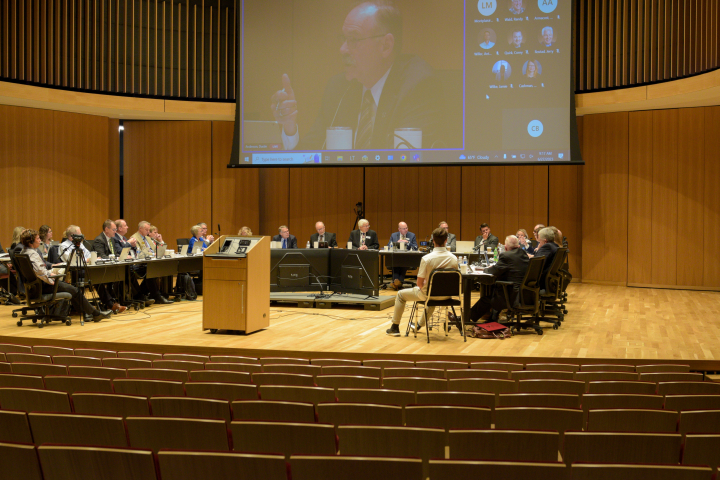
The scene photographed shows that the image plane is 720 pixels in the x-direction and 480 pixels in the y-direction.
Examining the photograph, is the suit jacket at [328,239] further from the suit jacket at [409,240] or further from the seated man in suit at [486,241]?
the seated man in suit at [486,241]

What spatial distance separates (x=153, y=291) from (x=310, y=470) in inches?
306

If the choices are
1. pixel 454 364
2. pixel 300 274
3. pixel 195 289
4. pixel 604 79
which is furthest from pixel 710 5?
pixel 195 289

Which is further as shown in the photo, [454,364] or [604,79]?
[604,79]

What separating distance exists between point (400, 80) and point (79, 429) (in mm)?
8774

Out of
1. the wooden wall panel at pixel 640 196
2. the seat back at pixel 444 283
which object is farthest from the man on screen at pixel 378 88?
the seat back at pixel 444 283

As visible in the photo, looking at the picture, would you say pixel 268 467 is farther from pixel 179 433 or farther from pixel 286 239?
pixel 286 239

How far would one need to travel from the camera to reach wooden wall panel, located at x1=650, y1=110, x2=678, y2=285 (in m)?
10.9

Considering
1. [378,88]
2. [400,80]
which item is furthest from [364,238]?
[400,80]

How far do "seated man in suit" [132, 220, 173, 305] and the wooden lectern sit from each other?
260cm

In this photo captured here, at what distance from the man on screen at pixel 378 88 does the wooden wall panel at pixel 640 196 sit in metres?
4.18

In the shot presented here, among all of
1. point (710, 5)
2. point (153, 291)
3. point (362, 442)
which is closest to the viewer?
point (362, 442)

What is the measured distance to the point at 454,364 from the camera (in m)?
4.04

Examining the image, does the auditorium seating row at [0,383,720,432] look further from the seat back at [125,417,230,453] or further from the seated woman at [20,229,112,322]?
the seated woman at [20,229,112,322]

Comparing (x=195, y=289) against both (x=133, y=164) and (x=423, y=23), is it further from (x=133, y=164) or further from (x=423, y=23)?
(x=423, y=23)
